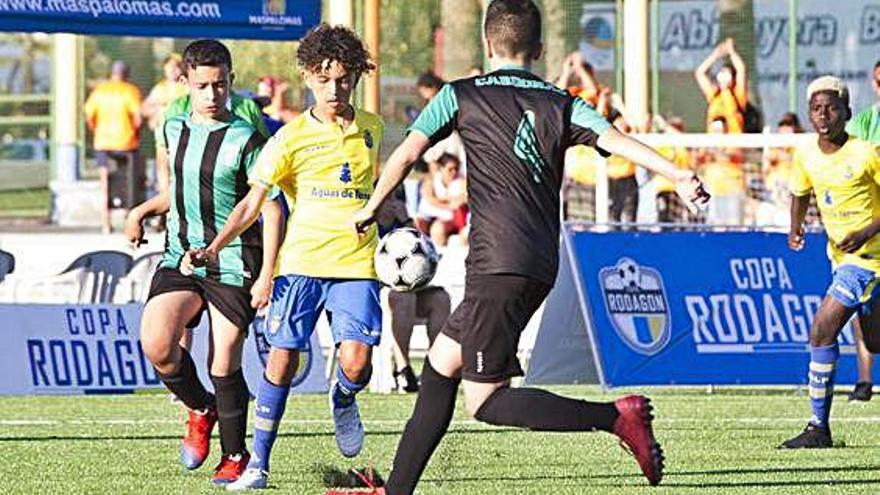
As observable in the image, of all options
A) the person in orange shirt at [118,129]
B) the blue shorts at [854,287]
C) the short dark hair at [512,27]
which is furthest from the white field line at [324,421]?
the person in orange shirt at [118,129]

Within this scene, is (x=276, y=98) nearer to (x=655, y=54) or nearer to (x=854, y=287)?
(x=655, y=54)

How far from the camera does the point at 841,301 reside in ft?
43.7

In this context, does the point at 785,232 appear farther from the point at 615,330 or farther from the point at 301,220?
the point at 301,220

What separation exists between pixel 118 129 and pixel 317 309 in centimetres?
Answer: 1789

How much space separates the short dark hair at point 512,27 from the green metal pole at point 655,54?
61.7ft

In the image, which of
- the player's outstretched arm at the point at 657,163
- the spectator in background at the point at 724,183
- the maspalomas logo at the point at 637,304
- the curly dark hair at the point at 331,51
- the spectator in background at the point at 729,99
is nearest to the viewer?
the player's outstretched arm at the point at 657,163

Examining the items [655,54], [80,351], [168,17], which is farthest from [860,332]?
[655,54]

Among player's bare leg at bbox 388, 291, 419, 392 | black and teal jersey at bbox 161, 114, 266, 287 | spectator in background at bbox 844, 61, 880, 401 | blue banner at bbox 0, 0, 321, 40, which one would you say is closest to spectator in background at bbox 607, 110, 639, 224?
player's bare leg at bbox 388, 291, 419, 392

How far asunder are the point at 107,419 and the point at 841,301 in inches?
187

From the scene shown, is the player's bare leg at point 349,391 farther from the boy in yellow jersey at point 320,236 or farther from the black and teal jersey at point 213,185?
the black and teal jersey at point 213,185

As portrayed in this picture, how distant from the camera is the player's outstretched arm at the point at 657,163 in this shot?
8.51m

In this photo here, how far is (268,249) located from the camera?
10852mm

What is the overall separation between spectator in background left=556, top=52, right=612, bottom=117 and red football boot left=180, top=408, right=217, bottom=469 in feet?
36.7

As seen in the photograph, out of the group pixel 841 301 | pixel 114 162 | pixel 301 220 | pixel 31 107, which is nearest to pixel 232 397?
pixel 301 220
